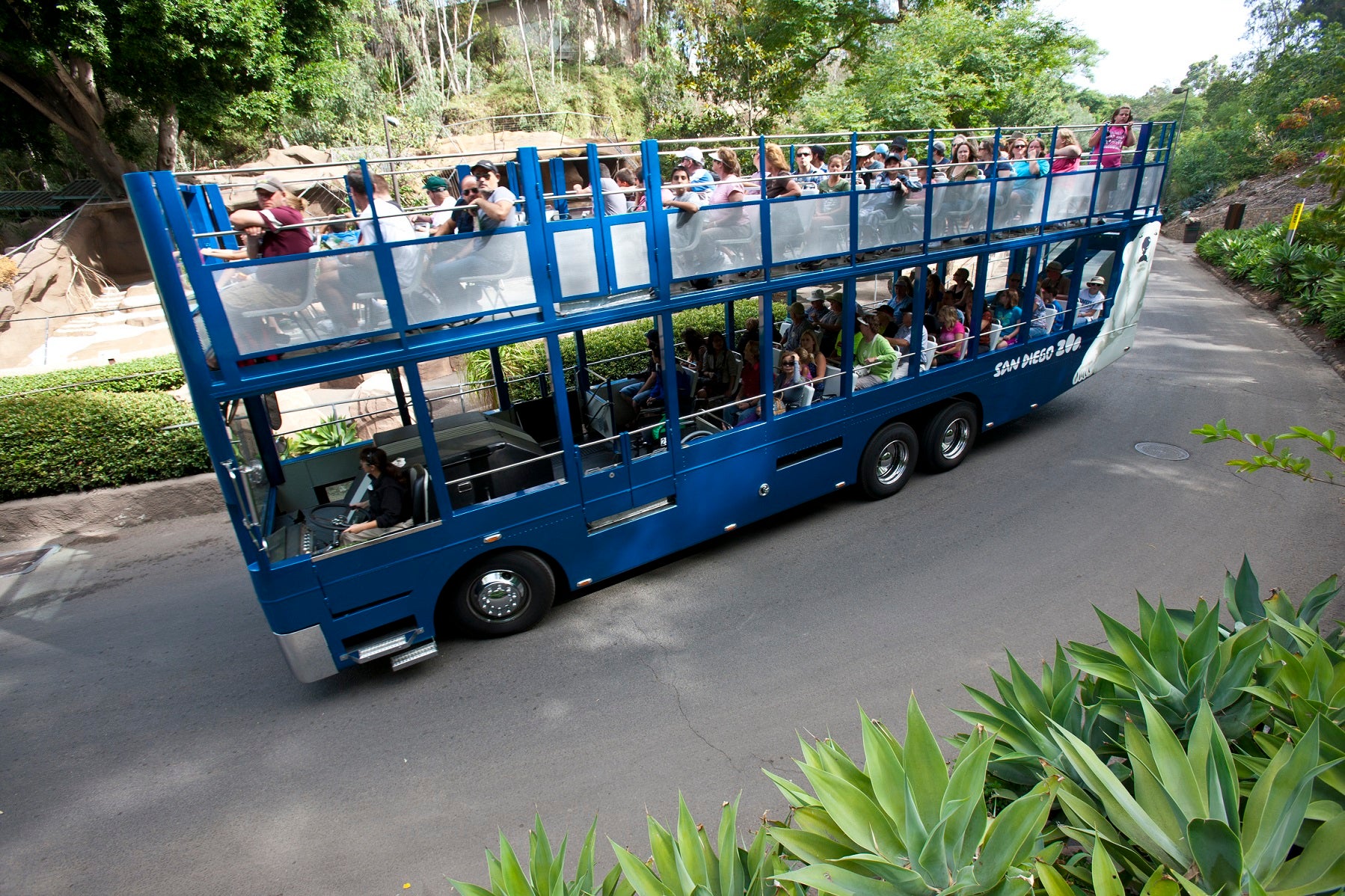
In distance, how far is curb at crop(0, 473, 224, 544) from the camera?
795 centimetres

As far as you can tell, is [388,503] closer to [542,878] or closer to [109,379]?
[542,878]

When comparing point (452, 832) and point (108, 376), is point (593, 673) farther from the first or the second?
point (108, 376)

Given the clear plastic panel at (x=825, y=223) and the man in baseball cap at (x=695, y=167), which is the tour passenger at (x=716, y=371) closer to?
the clear plastic panel at (x=825, y=223)

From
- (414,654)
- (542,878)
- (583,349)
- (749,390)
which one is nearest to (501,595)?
(414,654)

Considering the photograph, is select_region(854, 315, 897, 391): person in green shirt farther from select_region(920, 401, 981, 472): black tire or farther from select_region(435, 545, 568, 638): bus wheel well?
select_region(435, 545, 568, 638): bus wheel well

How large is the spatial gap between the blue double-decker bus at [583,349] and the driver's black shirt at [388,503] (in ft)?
0.12

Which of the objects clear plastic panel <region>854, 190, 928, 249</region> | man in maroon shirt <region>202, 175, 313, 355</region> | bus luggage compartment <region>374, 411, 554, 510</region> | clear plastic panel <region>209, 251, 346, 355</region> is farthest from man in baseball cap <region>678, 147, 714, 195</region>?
man in maroon shirt <region>202, 175, 313, 355</region>

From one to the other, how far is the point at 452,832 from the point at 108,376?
10.1 metres

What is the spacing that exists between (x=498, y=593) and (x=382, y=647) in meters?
0.95

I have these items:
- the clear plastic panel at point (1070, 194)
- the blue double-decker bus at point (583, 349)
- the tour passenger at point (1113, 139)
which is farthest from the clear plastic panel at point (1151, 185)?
the clear plastic panel at point (1070, 194)

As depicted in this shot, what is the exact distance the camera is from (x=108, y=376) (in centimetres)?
1034

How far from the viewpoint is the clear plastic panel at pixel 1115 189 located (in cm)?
834

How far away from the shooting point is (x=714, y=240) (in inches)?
229

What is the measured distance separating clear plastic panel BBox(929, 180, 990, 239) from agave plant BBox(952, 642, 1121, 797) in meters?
5.48
